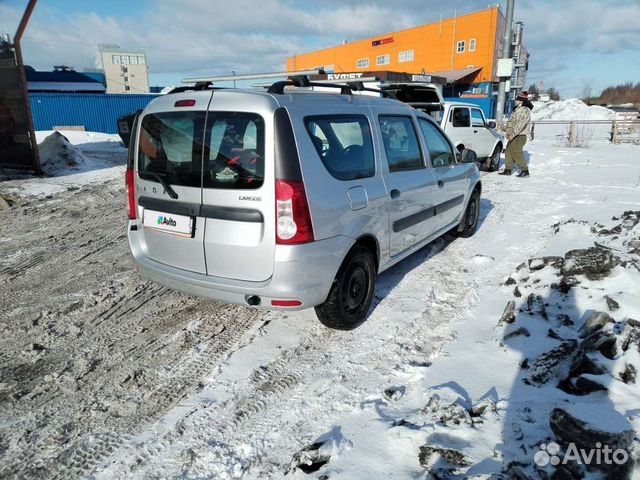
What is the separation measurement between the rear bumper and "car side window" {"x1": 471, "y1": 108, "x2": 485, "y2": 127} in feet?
31.7

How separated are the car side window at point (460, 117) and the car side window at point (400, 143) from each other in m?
7.21

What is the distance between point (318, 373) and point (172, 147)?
2006 millimetres

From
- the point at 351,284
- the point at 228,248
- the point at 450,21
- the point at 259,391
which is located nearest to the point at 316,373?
the point at 259,391

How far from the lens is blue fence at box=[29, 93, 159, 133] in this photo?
21453 mm

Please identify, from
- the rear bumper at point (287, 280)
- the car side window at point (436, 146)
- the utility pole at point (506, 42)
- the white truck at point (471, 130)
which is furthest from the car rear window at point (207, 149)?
the utility pole at point (506, 42)

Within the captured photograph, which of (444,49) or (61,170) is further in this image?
(444,49)

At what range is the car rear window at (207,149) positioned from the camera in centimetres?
293

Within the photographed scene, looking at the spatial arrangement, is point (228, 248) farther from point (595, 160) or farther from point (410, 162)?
point (595, 160)

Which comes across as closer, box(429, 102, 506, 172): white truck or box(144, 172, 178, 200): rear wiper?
box(144, 172, 178, 200): rear wiper

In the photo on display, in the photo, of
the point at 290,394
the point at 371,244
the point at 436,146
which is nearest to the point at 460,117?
the point at 436,146

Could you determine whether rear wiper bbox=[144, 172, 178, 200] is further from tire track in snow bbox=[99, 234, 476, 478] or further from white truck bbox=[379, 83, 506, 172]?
white truck bbox=[379, 83, 506, 172]

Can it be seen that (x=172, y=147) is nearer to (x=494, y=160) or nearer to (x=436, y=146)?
(x=436, y=146)

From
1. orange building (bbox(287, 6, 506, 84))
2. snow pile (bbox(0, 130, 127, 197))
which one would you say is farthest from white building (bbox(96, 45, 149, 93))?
snow pile (bbox(0, 130, 127, 197))

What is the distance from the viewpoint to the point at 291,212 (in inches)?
113
